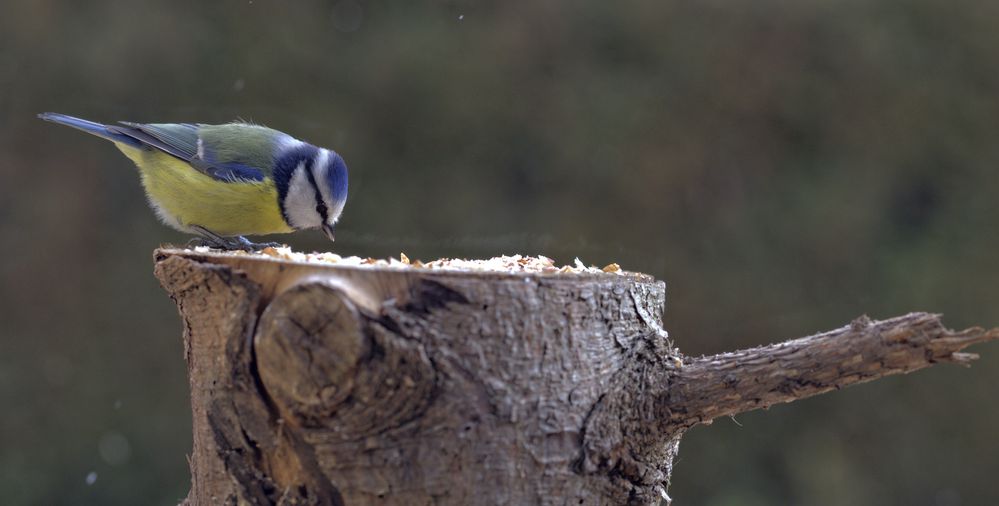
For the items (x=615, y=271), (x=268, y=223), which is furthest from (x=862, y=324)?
(x=268, y=223)

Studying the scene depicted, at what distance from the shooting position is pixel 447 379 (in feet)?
4.06

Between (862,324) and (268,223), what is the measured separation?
4.96ft

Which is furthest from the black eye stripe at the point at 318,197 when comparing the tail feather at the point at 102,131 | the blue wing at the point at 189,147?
the tail feather at the point at 102,131

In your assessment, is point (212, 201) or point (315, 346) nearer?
point (315, 346)

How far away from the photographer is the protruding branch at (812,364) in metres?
1.22

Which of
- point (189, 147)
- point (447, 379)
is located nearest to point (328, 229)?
point (189, 147)

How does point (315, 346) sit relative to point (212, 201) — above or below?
below

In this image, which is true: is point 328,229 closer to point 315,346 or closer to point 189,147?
point 189,147

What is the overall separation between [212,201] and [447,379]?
1235 millimetres

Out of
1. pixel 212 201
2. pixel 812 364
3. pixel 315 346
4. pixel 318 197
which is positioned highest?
pixel 318 197

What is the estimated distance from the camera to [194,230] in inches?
91.7

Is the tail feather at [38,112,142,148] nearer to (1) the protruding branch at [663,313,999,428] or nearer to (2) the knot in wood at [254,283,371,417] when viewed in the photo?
(2) the knot in wood at [254,283,371,417]

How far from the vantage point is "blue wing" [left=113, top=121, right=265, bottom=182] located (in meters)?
2.25

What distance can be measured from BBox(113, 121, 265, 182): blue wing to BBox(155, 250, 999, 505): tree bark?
900 millimetres
